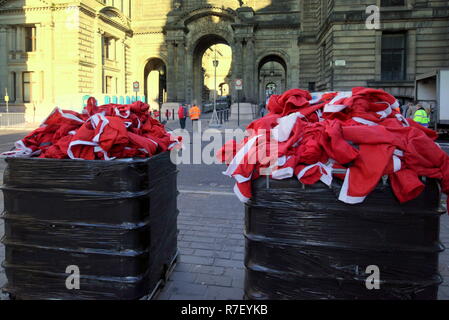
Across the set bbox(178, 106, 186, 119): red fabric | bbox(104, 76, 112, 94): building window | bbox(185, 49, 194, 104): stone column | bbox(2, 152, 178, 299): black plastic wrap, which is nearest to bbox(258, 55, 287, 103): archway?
bbox(185, 49, 194, 104): stone column

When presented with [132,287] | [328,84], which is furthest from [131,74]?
[132,287]

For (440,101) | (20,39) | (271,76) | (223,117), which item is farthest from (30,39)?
(271,76)

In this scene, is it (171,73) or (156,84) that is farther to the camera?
(156,84)

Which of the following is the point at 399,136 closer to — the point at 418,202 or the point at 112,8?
the point at 418,202

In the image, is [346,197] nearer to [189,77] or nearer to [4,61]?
[189,77]

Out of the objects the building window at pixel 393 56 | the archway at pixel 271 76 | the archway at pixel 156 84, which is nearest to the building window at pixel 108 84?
the archway at pixel 156 84

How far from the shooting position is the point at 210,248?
15.9 ft

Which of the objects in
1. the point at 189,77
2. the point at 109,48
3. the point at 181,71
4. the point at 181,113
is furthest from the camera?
the point at 189,77

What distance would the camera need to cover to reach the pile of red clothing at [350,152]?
2500mm

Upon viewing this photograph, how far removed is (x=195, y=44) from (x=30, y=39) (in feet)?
53.6

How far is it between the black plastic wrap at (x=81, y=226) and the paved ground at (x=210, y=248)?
26.4 inches

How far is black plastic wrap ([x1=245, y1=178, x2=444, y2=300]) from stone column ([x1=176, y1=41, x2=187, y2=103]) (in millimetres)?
38348

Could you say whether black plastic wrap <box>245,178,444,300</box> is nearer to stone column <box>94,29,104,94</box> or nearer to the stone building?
the stone building

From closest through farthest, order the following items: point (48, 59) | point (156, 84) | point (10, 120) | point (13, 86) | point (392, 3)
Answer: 1. point (392, 3)
2. point (10, 120)
3. point (48, 59)
4. point (13, 86)
5. point (156, 84)
